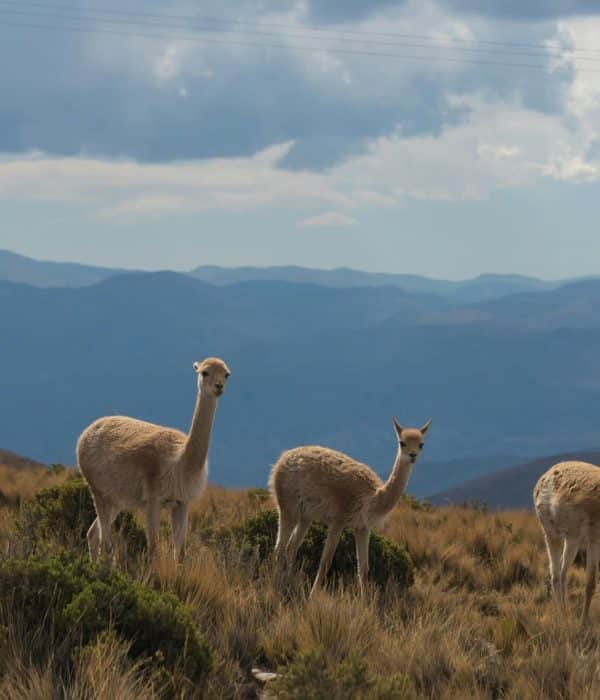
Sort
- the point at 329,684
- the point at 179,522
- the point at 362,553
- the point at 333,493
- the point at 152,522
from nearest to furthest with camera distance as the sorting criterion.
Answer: the point at 329,684, the point at 152,522, the point at 179,522, the point at 362,553, the point at 333,493

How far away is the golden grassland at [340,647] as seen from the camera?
18.3 feet

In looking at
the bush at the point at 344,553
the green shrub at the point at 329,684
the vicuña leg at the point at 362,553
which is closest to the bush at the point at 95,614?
the green shrub at the point at 329,684

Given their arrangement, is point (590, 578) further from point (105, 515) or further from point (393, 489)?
point (105, 515)

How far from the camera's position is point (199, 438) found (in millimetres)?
9570

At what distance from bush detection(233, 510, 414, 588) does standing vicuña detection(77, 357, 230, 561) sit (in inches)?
51.4

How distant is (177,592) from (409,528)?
680 centimetres

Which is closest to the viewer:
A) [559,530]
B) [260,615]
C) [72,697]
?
[72,697]

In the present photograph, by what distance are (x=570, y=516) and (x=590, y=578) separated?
1.99ft

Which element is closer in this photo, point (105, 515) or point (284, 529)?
point (105, 515)

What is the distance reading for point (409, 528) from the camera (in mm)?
14172

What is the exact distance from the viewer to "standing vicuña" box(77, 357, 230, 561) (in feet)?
31.4

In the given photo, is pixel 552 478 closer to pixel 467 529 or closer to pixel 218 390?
pixel 218 390

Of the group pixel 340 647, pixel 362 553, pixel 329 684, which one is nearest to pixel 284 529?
pixel 362 553

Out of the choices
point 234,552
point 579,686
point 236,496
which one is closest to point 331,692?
point 579,686
